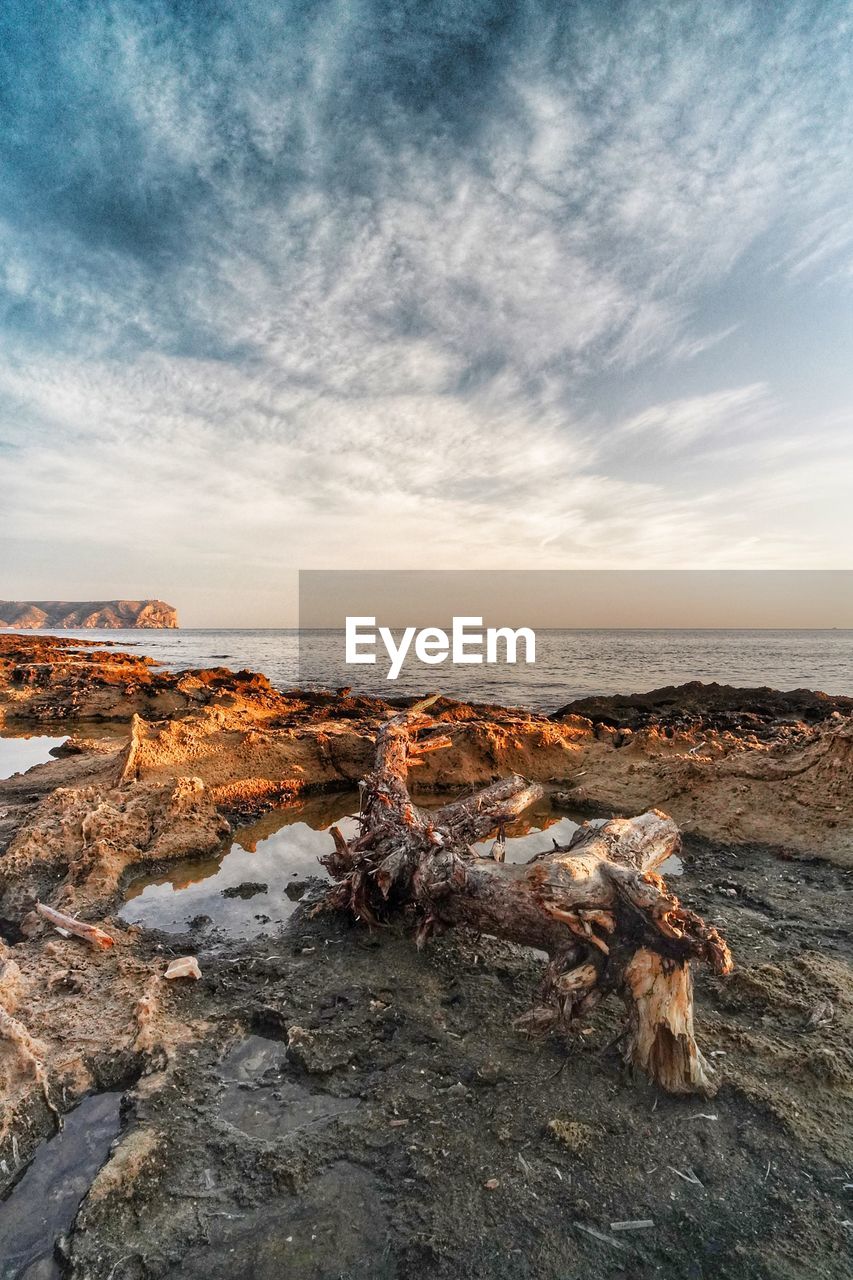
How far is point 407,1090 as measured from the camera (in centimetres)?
335

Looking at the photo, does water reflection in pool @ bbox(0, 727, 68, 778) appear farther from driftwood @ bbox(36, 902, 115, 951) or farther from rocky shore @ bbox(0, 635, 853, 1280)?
driftwood @ bbox(36, 902, 115, 951)

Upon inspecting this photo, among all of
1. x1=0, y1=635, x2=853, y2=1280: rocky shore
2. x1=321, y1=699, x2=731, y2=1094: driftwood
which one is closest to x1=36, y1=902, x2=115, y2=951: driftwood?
x1=0, y1=635, x2=853, y2=1280: rocky shore

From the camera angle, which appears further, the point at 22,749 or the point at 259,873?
the point at 22,749

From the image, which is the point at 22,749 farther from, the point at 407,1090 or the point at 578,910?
the point at 578,910

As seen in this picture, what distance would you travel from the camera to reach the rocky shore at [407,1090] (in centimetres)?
251

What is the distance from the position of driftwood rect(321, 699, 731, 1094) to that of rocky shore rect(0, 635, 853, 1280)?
315 millimetres

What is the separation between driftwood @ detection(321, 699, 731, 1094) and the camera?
10.7ft

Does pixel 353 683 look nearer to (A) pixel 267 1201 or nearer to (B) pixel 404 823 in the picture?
(B) pixel 404 823

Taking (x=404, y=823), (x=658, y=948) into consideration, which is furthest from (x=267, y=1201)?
(x=404, y=823)

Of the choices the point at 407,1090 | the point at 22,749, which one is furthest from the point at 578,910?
the point at 22,749

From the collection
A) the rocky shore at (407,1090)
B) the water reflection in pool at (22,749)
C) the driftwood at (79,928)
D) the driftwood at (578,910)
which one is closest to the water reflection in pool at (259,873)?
the rocky shore at (407,1090)

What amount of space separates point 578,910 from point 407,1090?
4.70ft

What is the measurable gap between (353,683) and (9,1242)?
26.3 m

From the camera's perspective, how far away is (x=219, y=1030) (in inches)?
152
